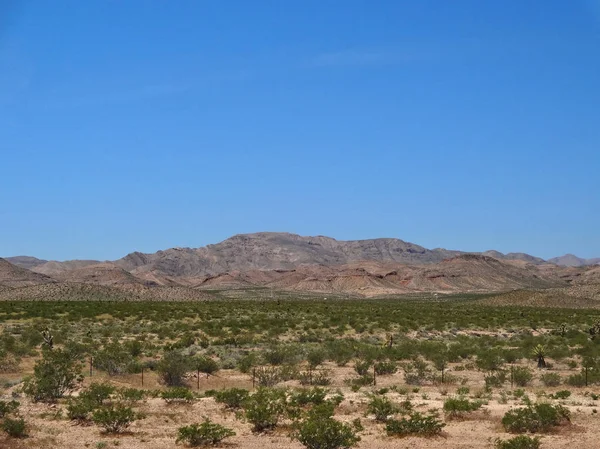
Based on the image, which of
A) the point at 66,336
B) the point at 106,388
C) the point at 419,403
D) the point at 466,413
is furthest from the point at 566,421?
the point at 66,336

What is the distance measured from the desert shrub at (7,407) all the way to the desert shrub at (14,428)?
1846mm

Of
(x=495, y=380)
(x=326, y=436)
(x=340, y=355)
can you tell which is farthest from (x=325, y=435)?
(x=340, y=355)

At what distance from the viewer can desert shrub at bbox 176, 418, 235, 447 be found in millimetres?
17875

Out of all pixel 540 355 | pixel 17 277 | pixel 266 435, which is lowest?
pixel 266 435

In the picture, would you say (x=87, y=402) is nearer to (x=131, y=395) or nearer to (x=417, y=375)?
(x=131, y=395)

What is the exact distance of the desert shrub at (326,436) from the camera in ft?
55.5

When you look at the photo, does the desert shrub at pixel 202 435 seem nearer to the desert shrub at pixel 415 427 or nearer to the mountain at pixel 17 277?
the desert shrub at pixel 415 427

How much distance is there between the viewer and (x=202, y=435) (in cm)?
1792

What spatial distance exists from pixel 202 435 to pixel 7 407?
20.6 feet

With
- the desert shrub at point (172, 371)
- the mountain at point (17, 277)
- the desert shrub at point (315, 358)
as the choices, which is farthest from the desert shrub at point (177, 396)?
the mountain at point (17, 277)

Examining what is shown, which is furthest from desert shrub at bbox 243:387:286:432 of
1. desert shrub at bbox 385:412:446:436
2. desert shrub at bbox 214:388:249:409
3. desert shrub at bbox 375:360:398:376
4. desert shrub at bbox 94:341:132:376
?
desert shrub at bbox 375:360:398:376

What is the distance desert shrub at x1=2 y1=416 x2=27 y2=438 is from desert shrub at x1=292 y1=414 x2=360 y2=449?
284 inches

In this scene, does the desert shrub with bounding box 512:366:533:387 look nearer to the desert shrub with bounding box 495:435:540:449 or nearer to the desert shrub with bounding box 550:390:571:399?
the desert shrub with bounding box 550:390:571:399

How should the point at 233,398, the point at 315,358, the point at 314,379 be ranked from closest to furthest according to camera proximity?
the point at 233,398
the point at 314,379
the point at 315,358
